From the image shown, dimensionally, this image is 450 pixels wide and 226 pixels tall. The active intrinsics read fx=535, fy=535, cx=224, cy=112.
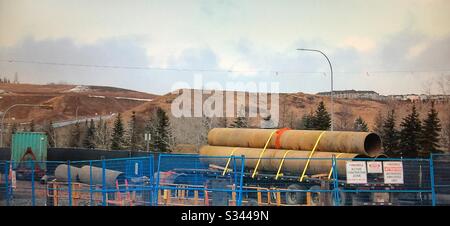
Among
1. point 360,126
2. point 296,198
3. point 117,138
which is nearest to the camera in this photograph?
point 296,198

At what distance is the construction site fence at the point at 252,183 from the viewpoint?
13.6 metres

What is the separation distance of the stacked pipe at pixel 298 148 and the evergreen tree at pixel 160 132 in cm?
2805

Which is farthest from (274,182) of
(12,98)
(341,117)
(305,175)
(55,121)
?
(341,117)

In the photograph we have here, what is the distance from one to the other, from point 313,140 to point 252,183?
8.84 feet

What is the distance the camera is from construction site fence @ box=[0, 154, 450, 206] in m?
13.6

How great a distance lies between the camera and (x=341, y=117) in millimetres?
61531

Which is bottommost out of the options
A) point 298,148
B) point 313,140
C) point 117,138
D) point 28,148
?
point 28,148

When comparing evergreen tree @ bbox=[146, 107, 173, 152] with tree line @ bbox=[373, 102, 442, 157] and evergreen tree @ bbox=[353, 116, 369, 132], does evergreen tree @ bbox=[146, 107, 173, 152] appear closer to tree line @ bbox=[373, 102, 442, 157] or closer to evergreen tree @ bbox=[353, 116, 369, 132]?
evergreen tree @ bbox=[353, 116, 369, 132]

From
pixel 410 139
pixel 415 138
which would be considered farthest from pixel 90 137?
pixel 415 138

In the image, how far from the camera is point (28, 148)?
1127 inches

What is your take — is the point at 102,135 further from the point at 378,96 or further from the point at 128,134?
the point at 378,96

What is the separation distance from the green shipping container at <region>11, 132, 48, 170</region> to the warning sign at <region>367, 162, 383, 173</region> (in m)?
20.0

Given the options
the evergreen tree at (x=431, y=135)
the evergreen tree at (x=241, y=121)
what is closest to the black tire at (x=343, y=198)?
the evergreen tree at (x=431, y=135)
